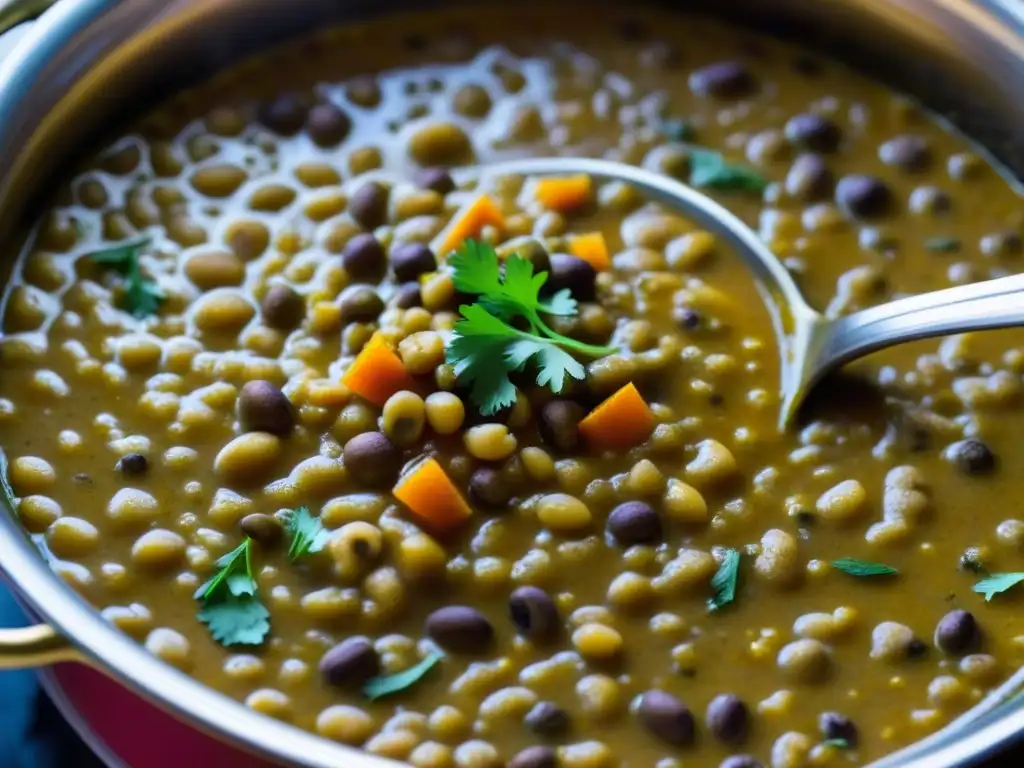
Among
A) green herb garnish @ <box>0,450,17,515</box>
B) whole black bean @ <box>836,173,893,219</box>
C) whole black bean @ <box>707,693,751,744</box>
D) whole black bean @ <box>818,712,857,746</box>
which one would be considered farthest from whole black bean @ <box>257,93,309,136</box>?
whole black bean @ <box>818,712,857,746</box>

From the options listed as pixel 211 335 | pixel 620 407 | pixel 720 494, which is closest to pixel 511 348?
Answer: pixel 620 407

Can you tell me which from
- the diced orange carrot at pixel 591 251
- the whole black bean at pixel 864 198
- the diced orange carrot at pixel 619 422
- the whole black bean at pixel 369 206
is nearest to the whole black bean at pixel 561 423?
the diced orange carrot at pixel 619 422

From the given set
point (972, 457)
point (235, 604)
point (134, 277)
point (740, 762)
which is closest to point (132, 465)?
point (235, 604)

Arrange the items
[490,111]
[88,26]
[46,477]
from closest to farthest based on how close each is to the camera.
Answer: [46,477] < [88,26] < [490,111]

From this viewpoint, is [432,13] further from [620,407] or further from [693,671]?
[693,671]

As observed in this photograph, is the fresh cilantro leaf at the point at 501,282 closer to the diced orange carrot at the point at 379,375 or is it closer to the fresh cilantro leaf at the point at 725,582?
the diced orange carrot at the point at 379,375

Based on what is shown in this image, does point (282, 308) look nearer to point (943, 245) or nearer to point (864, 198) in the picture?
point (864, 198)

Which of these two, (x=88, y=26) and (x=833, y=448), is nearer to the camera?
(x=833, y=448)
